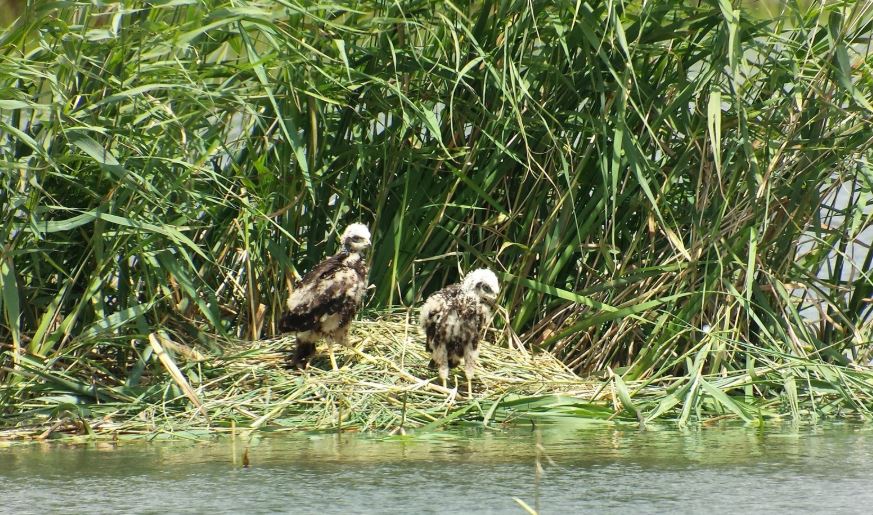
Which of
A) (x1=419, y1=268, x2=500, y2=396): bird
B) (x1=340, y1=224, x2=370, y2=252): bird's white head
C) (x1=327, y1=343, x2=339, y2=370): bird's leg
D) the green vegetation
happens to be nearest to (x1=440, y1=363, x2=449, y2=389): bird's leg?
(x1=419, y1=268, x2=500, y2=396): bird

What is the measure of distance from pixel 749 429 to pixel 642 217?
120cm

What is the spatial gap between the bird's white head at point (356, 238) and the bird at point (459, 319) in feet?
1.26

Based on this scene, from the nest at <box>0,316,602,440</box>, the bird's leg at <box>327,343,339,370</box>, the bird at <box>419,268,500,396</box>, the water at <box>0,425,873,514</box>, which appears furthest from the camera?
the bird's leg at <box>327,343,339,370</box>

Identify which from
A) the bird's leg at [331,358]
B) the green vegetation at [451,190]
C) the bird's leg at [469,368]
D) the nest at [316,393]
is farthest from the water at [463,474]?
the bird's leg at [331,358]

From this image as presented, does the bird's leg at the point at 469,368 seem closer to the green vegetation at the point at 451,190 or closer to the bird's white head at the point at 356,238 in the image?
the green vegetation at the point at 451,190

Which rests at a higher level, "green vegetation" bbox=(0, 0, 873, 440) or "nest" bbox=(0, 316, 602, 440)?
"green vegetation" bbox=(0, 0, 873, 440)

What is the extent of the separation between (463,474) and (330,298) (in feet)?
A: 4.70

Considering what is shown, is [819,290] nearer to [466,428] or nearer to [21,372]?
[466,428]

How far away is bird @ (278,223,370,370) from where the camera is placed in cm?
553

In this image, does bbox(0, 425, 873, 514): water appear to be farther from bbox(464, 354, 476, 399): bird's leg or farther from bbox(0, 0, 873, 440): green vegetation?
bbox(464, 354, 476, 399): bird's leg

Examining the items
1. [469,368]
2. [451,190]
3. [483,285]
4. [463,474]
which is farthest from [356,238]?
[463,474]

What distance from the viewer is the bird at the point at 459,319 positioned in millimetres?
5426

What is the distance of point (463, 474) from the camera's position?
4.28 meters

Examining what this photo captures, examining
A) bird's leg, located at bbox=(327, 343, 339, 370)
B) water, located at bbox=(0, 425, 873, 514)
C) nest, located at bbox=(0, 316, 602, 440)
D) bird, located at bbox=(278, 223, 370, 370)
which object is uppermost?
bird, located at bbox=(278, 223, 370, 370)
